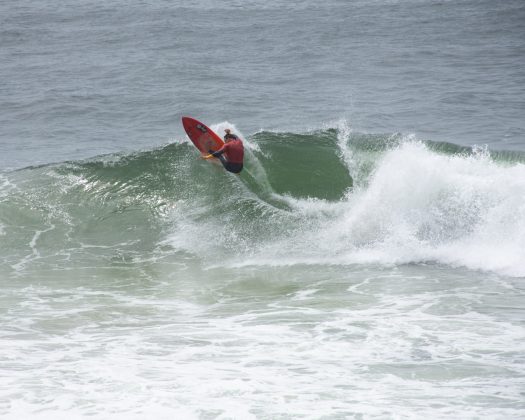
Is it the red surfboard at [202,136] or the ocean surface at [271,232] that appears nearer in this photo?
the ocean surface at [271,232]

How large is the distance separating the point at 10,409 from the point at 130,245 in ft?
21.3

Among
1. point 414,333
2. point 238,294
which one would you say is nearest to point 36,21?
point 238,294

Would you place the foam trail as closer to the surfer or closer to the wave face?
the wave face

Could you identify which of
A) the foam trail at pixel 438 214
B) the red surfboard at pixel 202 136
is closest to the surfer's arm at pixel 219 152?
the red surfboard at pixel 202 136

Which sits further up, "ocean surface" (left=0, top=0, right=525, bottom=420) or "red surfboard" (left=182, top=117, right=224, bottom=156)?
"red surfboard" (left=182, top=117, right=224, bottom=156)

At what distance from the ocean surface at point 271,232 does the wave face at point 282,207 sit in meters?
0.04

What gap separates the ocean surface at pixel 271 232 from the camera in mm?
6574

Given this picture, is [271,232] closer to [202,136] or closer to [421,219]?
[421,219]

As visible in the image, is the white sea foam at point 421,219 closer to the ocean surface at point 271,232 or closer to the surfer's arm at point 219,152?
the ocean surface at point 271,232

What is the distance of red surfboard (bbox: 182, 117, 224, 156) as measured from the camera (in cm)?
1368

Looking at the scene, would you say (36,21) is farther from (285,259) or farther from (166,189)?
(285,259)

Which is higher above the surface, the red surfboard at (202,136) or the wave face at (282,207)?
the red surfboard at (202,136)

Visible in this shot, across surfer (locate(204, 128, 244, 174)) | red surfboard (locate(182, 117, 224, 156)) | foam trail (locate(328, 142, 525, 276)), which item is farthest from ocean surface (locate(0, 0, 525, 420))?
surfer (locate(204, 128, 244, 174))

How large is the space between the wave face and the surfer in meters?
0.66
